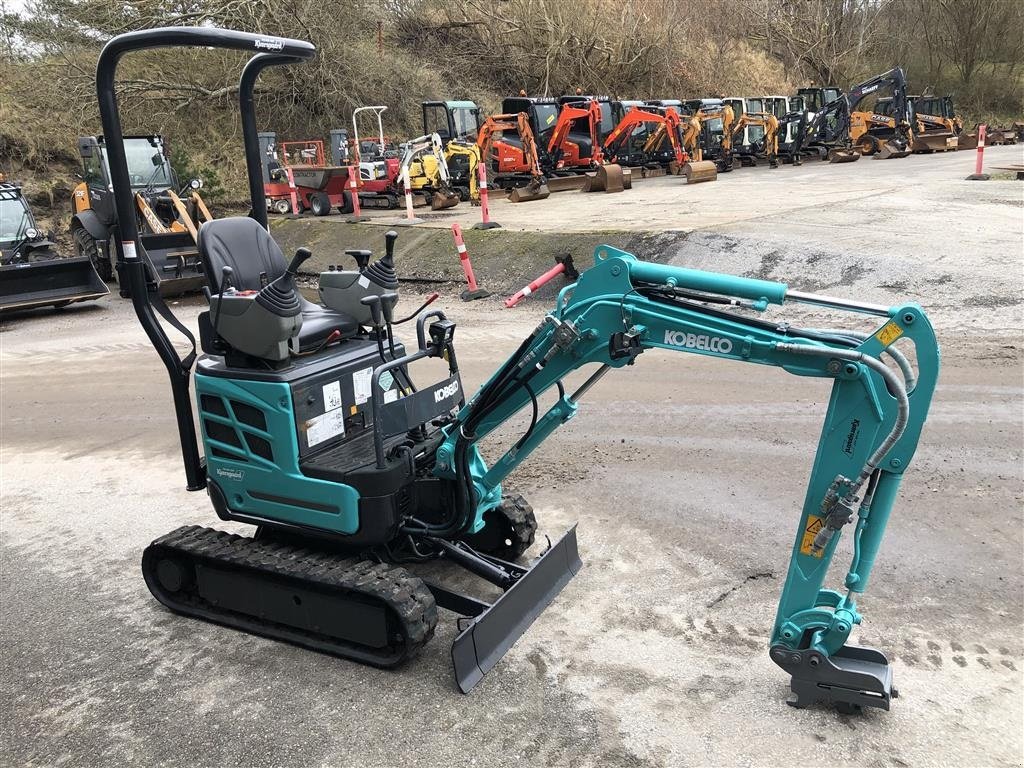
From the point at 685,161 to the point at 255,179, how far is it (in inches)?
828

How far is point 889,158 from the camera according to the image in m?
26.7

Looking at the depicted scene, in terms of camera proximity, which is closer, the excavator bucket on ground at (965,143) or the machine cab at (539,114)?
the machine cab at (539,114)

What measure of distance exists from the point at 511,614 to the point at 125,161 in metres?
2.87

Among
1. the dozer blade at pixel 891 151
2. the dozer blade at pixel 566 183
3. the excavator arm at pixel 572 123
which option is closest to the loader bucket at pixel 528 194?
the dozer blade at pixel 566 183

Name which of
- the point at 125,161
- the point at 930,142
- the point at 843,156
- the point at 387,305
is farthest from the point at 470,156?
the point at 387,305

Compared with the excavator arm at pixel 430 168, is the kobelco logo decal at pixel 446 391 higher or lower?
lower

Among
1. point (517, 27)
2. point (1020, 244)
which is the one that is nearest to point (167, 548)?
point (1020, 244)

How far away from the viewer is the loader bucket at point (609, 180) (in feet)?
69.4

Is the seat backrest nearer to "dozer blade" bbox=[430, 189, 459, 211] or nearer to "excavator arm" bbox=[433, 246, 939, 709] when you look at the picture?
"excavator arm" bbox=[433, 246, 939, 709]

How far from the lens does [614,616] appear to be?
413 cm

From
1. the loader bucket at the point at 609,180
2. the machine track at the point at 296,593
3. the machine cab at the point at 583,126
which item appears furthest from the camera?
the machine cab at the point at 583,126

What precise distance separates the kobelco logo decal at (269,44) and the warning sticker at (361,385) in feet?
5.70

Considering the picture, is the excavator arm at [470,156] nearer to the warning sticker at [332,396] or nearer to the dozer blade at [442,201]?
the dozer blade at [442,201]

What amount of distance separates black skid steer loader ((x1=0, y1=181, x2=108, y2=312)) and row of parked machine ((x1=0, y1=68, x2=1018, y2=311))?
2cm
